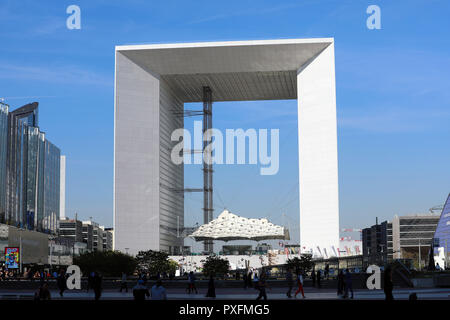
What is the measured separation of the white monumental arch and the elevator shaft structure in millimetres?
7978

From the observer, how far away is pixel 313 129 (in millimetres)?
98625

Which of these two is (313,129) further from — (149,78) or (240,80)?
(149,78)

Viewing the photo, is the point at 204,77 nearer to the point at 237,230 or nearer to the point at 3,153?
the point at 237,230

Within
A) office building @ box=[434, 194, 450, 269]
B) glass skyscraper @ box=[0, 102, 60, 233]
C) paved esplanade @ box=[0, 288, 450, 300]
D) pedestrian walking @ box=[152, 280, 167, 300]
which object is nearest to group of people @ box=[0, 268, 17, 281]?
paved esplanade @ box=[0, 288, 450, 300]

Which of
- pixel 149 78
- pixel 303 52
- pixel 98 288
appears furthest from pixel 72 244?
pixel 98 288

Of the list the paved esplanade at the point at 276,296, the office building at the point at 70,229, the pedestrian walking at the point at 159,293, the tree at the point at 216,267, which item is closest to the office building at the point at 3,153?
the office building at the point at 70,229

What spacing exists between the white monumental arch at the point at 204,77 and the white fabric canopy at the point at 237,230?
715cm

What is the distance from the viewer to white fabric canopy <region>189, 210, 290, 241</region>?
105m

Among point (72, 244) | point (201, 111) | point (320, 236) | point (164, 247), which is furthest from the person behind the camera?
point (72, 244)

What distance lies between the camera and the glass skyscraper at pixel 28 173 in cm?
13062
